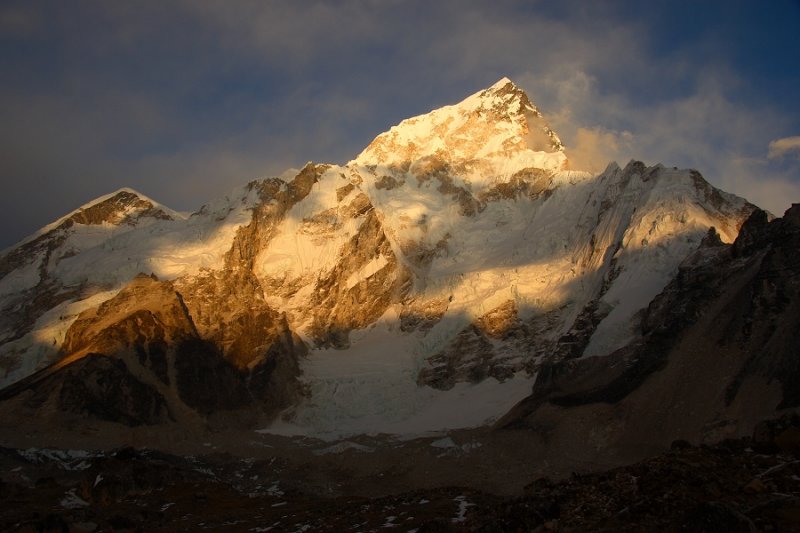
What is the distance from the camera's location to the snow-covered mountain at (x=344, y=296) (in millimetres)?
123312

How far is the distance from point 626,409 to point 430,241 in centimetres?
10313

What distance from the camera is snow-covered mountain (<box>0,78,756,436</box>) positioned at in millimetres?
123312

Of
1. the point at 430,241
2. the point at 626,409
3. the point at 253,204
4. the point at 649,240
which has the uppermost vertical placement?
the point at 253,204

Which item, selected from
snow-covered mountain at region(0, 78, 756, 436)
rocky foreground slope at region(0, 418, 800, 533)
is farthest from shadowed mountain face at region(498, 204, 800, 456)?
rocky foreground slope at region(0, 418, 800, 533)

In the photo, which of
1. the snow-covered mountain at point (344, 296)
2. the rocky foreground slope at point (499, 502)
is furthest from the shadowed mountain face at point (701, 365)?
the rocky foreground slope at point (499, 502)

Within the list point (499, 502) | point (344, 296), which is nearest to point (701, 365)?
point (499, 502)

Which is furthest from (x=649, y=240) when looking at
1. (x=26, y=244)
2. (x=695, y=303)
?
(x=26, y=244)

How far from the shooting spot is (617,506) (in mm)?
23000

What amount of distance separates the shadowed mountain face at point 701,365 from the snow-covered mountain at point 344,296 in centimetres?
940

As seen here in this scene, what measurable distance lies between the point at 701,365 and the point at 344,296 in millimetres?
95624

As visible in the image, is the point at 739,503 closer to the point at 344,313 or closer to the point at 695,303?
the point at 695,303

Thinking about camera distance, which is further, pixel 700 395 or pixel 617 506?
pixel 700 395

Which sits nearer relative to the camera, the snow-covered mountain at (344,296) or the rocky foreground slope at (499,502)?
the rocky foreground slope at (499,502)

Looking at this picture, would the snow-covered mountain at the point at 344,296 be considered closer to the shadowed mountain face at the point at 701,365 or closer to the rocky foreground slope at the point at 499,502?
the shadowed mountain face at the point at 701,365
